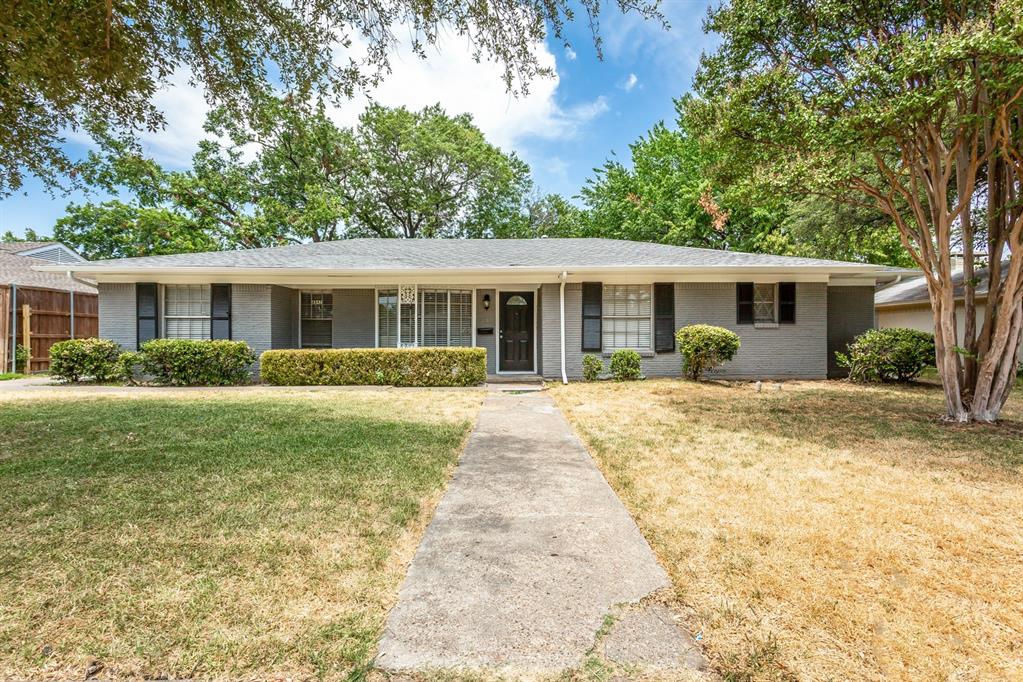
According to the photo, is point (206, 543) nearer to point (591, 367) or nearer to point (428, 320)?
point (591, 367)

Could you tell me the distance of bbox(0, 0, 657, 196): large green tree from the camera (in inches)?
200

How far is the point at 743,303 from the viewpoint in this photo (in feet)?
37.4

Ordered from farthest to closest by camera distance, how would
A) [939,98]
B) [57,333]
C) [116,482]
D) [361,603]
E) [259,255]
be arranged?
[57,333] < [259,255] < [939,98] < [116,482] < [361,603]

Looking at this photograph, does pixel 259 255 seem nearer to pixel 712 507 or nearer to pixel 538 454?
pixel 538 454

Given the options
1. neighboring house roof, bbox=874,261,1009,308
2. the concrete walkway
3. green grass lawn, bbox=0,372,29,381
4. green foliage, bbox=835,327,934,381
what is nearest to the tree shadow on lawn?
green foliage, bbox=835,327,934,381

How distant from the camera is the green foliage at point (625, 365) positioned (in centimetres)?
1095

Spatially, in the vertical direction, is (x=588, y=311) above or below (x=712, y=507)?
above

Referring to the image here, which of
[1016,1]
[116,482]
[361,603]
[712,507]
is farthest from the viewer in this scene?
[1016,1]

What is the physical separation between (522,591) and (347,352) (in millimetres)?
9144

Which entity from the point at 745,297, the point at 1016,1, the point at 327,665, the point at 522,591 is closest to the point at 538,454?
the point at 522,591

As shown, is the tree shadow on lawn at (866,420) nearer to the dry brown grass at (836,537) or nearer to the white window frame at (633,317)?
the dry brown grass at (836,537)

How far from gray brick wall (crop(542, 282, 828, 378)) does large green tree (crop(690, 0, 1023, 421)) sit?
4.18 m

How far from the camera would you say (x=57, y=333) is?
49.9ft

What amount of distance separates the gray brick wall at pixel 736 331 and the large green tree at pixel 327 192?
1543 cm
